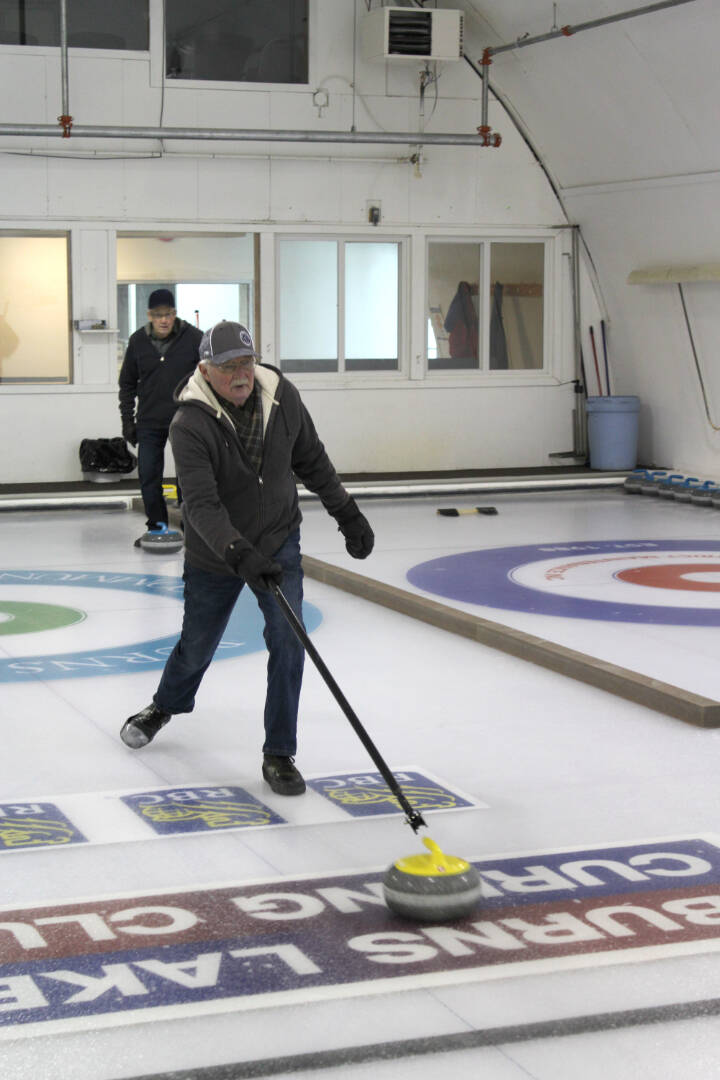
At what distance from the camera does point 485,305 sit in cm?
1466

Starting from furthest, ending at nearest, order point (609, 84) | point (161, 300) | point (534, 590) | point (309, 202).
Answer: point (309, 202)
point (609, 84)
point (161, 300)
point (534, 590)

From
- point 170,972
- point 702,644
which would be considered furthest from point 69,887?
point 702,644

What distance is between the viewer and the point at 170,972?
324cm

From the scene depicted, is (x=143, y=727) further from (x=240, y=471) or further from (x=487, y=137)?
(x=487, y=137)

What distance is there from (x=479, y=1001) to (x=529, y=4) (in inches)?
437

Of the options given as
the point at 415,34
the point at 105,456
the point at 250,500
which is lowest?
the point at 105,456

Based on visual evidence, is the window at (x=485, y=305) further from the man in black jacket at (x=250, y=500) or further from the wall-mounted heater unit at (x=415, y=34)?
the man in black jacket at (x=250, y=500)

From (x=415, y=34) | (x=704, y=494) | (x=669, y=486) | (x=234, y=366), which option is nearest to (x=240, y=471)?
(x=234, y=366)

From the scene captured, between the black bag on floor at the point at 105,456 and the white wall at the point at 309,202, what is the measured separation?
0.97 feet

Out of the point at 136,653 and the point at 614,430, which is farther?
the point at 614,430

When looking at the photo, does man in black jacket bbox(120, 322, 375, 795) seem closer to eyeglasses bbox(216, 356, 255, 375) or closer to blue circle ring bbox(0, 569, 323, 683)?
eyeglasses bbox(216, 356, 255, 375)

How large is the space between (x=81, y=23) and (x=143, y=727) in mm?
9635

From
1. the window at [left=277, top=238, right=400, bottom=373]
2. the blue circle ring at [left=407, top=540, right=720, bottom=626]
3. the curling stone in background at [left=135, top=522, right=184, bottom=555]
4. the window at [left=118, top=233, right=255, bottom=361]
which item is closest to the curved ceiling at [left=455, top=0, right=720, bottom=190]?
the window at [left=277, top=238, right=400, bottom=373]

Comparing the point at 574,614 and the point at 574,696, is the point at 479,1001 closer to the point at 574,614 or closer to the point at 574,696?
the point at 574,696
